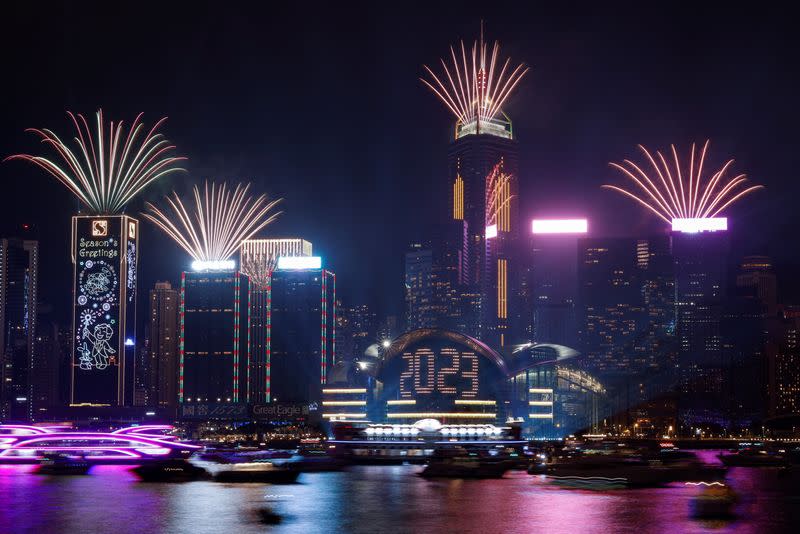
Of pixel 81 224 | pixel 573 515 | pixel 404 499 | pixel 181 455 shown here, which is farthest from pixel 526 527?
pixel 81 224

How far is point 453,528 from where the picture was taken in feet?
129

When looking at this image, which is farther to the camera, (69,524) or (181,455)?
(181,455)

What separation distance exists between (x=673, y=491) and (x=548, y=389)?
127742 millimetres

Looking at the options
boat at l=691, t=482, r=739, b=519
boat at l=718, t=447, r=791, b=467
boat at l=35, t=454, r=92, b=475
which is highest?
boat at l=691, t=482, r=739, b=519

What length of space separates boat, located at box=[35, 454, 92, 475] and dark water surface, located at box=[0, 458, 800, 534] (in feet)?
31.2

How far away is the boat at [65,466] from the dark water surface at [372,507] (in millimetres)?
9525

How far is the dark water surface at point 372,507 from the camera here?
40062 millimetres

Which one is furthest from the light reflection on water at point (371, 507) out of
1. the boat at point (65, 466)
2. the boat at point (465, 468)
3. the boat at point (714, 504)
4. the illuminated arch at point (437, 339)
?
the illuminated arch at point (437, 339)

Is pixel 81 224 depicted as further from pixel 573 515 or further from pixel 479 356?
pixel 573 515

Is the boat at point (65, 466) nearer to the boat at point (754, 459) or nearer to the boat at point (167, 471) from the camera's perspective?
the boat at point (167, 471)

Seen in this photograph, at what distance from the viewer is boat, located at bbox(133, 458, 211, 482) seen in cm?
7138

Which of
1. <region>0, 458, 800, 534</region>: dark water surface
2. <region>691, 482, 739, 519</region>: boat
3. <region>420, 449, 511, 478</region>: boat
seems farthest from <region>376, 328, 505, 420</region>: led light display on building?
<region>691, 482, 739, 519</region>: boat

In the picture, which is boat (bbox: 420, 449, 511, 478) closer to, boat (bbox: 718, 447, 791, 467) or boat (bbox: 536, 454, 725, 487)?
boat (bbox: 536, 454, 725, 487)

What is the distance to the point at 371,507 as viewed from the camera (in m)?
49.2
